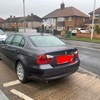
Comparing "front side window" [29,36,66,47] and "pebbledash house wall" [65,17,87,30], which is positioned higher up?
"pebbledash house wall" [65,17,87,30]

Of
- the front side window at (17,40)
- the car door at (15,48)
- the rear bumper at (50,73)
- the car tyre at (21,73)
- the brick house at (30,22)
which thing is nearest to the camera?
Answer: the rear bumper at (50,73)

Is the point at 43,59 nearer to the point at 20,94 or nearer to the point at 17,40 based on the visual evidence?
the point at 20,94

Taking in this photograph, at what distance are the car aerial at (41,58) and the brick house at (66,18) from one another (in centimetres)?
4424

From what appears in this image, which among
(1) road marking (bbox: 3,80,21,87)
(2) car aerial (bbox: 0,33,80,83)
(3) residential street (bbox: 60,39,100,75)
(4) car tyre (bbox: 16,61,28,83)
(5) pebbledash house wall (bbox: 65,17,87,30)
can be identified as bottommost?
(3) residential street (bbox: 60,39,100,75)

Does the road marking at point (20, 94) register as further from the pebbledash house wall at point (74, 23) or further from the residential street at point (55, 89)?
the pebbledash house wall at point (74, 23)

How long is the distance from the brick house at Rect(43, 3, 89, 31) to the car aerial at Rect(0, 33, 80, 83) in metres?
44.2

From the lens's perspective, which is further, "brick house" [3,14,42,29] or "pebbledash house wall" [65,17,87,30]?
"brick house" [3,14,42,29]

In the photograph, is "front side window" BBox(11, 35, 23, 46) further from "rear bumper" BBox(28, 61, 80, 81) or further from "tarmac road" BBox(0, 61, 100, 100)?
"rear bumper" BBox(28, 61, 80, 81)

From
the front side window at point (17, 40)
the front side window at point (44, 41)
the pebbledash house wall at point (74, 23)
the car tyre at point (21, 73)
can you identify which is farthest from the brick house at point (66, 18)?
the car tyre at point (21, 73)

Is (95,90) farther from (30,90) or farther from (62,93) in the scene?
(30,90)

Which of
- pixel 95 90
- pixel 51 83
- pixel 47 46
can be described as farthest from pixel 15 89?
pixel 95 90

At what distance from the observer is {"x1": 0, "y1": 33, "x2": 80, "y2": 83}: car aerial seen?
442 cm

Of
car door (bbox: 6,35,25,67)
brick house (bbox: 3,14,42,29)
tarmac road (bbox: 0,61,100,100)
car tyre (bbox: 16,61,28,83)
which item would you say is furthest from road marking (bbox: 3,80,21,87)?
brick house (bbox: 3,14,42,29)

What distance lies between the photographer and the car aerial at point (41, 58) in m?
4.42
